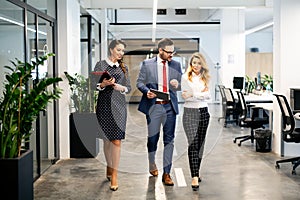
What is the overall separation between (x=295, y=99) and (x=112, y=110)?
290 centimetres

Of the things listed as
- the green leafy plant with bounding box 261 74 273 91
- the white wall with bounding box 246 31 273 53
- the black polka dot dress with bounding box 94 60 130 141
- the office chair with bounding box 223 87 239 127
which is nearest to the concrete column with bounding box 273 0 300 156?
the black polka dot dress with bounding box 94 60 130 141

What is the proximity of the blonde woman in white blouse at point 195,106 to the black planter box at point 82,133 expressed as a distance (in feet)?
6.91

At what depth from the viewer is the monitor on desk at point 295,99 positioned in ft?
20.4

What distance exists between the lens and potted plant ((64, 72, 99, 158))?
636 centimetres

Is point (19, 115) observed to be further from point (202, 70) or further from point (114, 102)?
point (202, 70)

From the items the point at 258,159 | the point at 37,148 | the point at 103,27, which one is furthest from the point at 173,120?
the point at 103,27

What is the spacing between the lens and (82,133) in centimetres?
639

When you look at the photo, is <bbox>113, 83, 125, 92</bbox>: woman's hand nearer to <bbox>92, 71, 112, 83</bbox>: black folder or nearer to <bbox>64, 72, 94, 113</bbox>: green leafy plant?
<bbox>92, 71, 112, 83</bbox>: black folder

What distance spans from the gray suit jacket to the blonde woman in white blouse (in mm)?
138

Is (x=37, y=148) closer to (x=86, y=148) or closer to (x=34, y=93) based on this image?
(x=86, y=148)

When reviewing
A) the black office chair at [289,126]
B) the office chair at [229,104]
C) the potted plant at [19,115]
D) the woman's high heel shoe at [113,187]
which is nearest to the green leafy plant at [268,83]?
the office chair at [229,104]

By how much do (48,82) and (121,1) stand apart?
224 inches

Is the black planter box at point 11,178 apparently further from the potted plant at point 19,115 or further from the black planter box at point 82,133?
the black planter box at point 82,133

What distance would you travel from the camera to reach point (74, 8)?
22.6 ft
